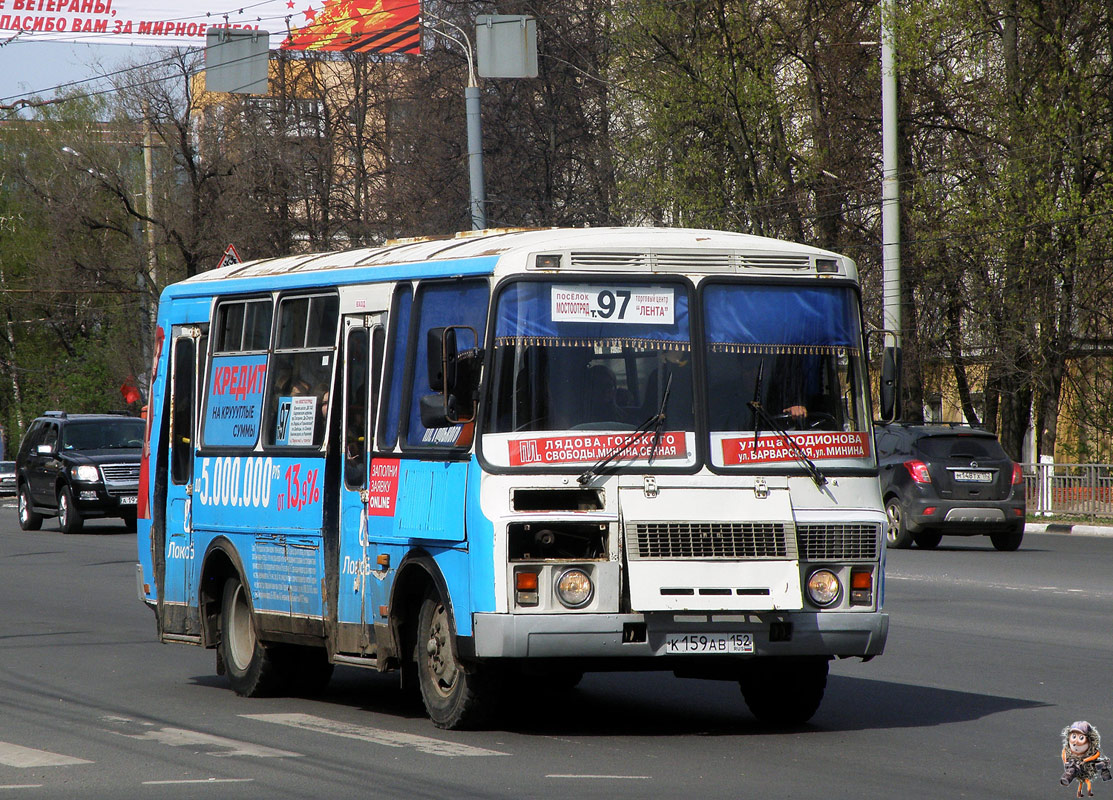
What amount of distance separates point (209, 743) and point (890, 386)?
13.3ft

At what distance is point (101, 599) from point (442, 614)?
972 centimetres

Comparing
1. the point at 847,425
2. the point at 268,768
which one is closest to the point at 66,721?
the point at 268,768

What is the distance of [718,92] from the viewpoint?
35.4 m

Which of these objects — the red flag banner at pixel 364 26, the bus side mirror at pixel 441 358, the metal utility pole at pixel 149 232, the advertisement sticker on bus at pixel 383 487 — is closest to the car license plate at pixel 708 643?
the bus side mirror at pixel 441 358

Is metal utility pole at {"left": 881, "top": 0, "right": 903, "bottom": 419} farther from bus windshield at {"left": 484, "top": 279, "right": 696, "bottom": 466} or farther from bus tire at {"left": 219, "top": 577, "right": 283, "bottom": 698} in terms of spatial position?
bus windshield at {"left": 484, "top": 279, "right": 696, "bottom": 466}

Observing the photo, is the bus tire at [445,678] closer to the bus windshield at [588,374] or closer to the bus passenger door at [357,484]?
the bus passenger door at [357,484]

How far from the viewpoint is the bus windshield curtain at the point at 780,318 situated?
9.30 metres

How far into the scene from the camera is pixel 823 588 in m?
9.08

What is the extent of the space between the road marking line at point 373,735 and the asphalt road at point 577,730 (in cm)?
2

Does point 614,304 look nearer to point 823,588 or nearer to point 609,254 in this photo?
point 609,254

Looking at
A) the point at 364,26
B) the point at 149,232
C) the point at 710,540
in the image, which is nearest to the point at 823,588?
the point at 710,540

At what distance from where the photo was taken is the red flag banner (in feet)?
120

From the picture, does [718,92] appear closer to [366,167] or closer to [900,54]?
[900,54]

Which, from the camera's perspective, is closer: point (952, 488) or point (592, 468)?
point (592, 468)
